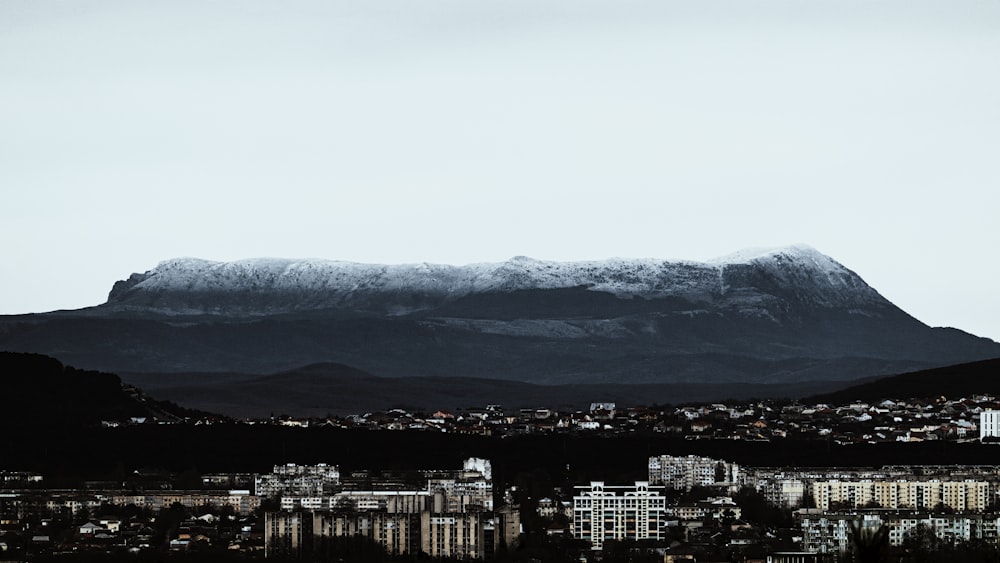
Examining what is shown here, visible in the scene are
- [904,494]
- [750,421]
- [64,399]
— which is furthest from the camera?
[750,421]

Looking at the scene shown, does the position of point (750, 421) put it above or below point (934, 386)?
below

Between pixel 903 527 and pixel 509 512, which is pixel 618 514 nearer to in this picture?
pixel 509 512

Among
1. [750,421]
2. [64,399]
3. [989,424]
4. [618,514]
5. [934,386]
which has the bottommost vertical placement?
[618,514]

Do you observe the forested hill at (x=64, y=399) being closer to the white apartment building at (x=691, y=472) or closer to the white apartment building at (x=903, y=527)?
the white apartment building at (x=691, y=472)

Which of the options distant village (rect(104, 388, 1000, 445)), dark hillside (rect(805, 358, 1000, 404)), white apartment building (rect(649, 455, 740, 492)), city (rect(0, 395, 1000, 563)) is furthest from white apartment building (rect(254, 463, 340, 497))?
dark hillside (rect(805, 358, 1000, 404))

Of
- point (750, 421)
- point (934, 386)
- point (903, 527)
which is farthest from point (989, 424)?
point (903, 527)

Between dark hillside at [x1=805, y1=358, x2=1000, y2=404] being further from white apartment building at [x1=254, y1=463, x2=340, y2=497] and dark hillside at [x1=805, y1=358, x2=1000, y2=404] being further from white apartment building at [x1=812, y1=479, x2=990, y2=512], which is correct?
white apartment building at [x1=812, y1=479, x2=990, y2=512]

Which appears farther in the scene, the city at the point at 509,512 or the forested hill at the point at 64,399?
the forested hill at the point at 64,399

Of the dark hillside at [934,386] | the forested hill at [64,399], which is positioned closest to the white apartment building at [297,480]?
the forested hill at [64,399]

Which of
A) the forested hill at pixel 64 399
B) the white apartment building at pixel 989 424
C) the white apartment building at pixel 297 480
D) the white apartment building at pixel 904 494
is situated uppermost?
the forested hill at pixel 64 399
